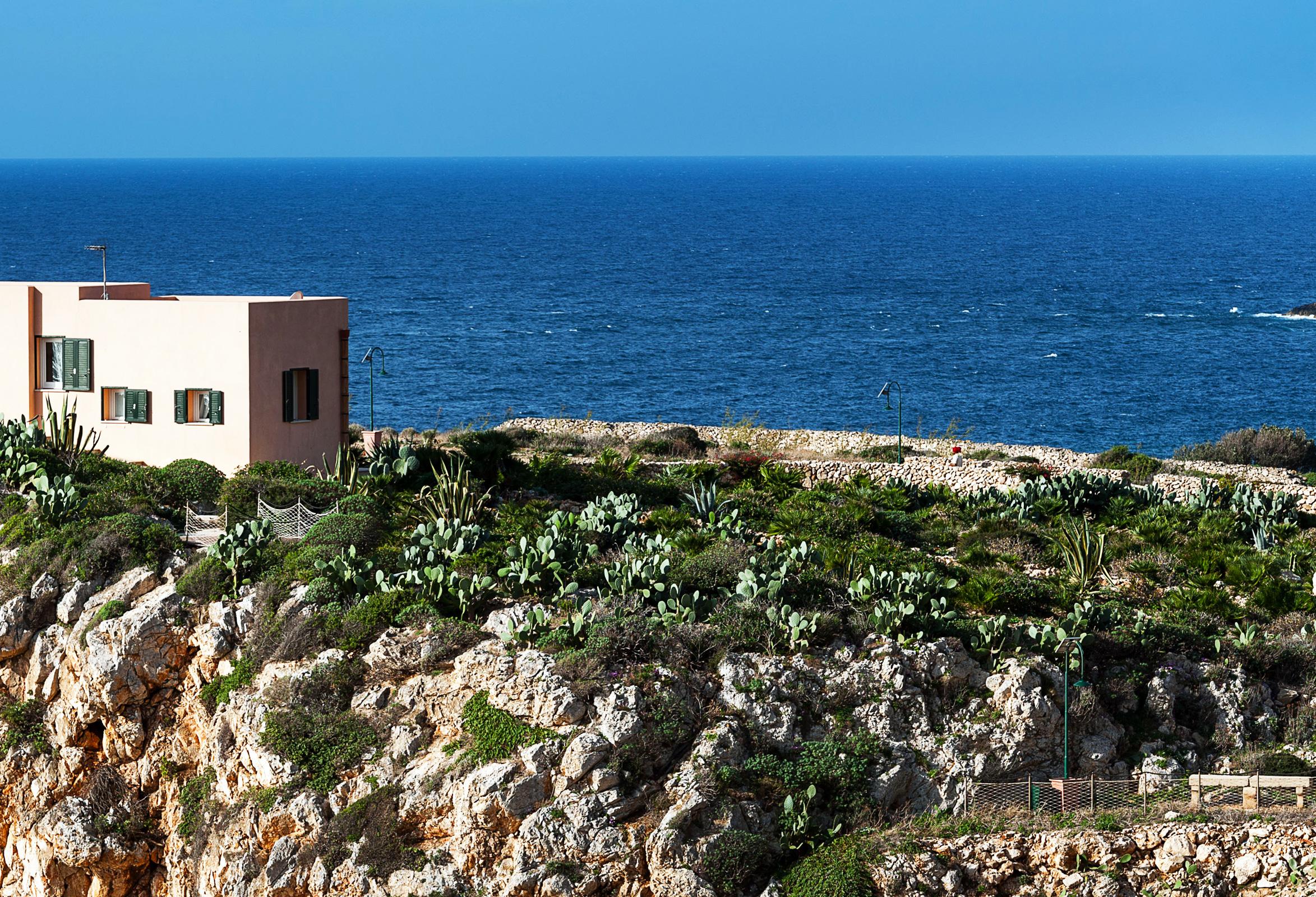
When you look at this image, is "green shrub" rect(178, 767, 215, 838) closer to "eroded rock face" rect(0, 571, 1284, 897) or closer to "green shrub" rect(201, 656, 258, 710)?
"eroded rock face" rect(0, 571, 1284, 897)

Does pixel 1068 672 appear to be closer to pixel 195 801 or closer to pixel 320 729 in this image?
pixel 320 729

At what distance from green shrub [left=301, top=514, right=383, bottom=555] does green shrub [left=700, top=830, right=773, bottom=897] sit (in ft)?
29.6

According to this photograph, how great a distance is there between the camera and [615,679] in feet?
65.6

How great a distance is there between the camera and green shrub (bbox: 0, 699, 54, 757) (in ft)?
73.8

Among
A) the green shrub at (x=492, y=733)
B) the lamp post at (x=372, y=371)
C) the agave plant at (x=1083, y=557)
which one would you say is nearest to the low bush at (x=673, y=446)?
the lamp post at (x=372, y=371)

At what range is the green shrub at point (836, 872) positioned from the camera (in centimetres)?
1816

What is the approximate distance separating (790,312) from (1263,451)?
56.6 meters

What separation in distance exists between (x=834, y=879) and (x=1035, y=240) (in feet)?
493

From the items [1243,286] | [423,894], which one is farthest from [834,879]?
[1243,286]

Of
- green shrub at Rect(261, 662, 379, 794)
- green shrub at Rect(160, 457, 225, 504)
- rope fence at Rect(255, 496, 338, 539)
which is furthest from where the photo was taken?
green shrub at Rect(160, 457, 225, 504)

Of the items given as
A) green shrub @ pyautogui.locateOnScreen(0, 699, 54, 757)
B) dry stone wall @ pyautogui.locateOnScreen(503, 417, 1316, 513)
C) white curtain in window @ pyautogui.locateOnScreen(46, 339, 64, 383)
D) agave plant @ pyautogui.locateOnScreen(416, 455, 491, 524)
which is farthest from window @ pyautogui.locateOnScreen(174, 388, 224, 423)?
dry stone wall @ pyautogui.locateOnScreen(503, 417, 1316, 513)

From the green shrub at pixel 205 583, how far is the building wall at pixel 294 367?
22.1 ft

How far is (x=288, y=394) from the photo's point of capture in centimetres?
3028

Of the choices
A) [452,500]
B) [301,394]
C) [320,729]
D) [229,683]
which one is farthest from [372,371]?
[320,729]
